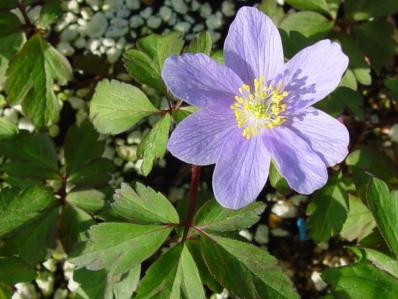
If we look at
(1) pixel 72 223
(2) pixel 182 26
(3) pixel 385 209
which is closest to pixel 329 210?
(3) pixel 385 209

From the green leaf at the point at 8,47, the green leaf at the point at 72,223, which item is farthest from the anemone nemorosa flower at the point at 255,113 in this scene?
the green leaf at the point at 8,47

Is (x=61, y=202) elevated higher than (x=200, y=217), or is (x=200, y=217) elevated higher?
(x=200, y=217)

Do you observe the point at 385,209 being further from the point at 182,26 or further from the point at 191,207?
the point at 182,26

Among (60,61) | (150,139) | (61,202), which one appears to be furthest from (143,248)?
(60,61)

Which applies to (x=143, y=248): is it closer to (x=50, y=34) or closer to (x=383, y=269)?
(x=383, y=269)

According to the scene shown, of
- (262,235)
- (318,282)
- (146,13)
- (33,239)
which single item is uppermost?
(146,13)

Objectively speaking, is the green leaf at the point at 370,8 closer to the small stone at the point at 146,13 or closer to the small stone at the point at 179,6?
the small stone at the point at 179,6

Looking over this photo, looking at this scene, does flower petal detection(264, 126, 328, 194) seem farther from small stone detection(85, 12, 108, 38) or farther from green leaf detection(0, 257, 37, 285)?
small stone detection(85, 12, 108, 38)
